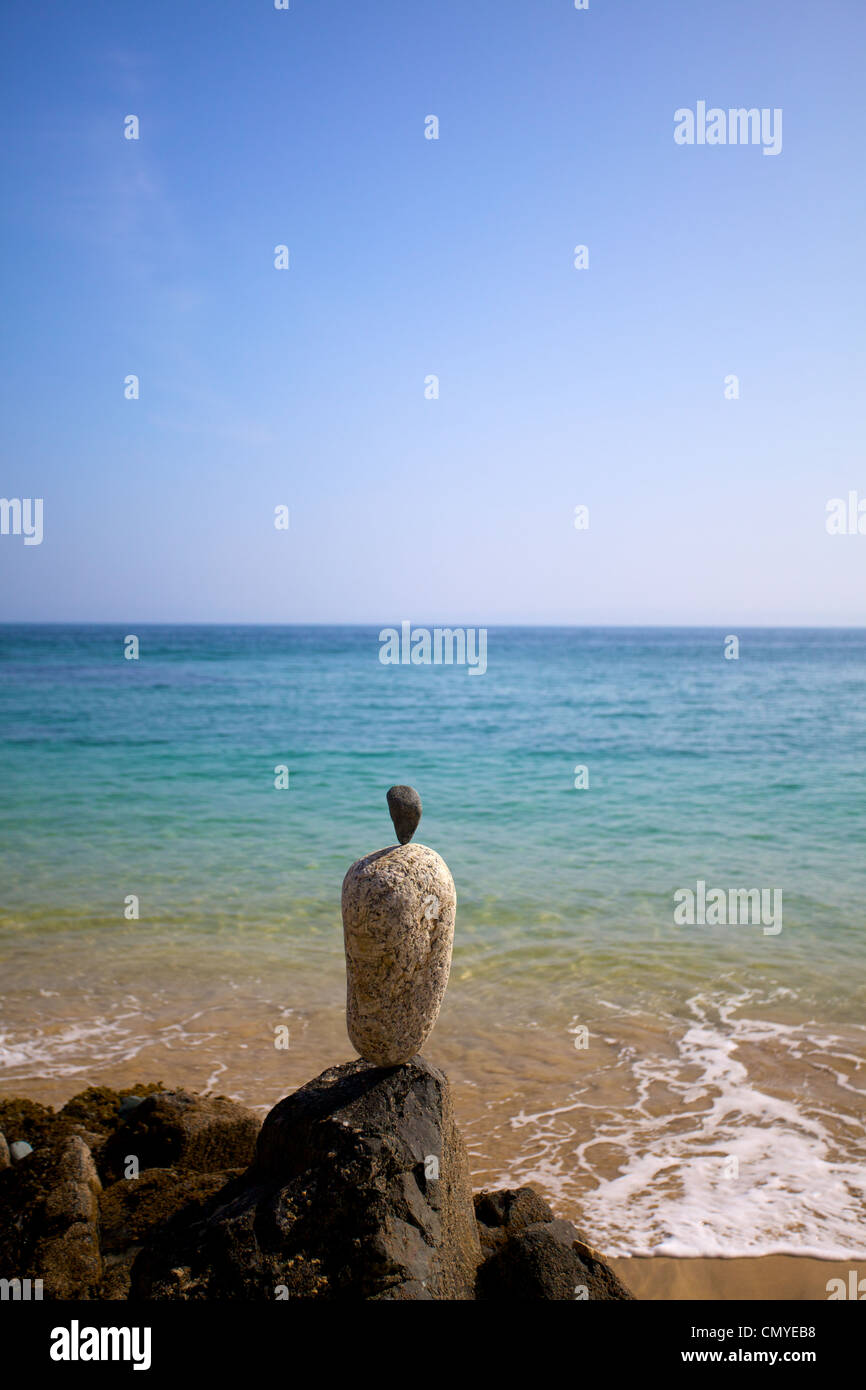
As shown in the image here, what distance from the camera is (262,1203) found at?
3.60 meters

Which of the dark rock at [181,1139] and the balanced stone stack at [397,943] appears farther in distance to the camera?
the dark rock at [181,1139]

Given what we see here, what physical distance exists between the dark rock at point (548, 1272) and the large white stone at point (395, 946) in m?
0.88

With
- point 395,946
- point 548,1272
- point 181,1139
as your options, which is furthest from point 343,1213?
point 181,1139

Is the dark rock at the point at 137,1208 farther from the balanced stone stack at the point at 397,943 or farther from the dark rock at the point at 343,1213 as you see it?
the balanced stone stack at the point at 397,943

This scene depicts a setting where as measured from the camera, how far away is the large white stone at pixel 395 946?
12.6ft

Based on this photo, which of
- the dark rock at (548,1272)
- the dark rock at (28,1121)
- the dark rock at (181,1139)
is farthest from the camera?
the dark rock at (28,1121)

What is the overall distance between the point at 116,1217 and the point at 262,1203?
3.69ft

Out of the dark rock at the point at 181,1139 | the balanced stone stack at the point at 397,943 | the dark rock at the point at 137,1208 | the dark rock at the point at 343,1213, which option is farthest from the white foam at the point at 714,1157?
the dark rock at the point at 137,1208

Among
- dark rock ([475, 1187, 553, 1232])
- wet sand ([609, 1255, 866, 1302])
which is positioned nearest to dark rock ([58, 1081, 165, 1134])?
dark rock ([475, 1187, 553, 1232])

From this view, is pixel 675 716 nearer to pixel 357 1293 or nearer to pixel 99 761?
pixel 99 761

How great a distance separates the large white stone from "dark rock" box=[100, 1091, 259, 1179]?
130 centimetres

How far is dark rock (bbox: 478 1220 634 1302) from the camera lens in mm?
3516

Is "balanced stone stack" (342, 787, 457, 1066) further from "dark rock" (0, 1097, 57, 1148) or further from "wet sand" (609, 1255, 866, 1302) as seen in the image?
"dark rock" (0, 1097, 57, 1148)
